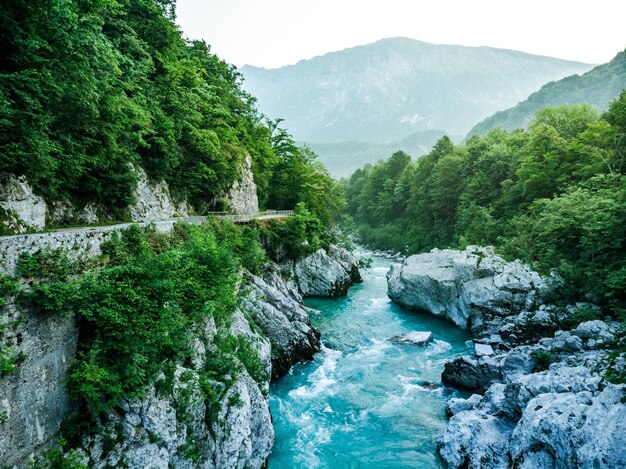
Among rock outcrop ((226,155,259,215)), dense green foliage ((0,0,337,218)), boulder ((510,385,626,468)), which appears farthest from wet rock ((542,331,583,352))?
rock outcrop ((226,155,259,215))

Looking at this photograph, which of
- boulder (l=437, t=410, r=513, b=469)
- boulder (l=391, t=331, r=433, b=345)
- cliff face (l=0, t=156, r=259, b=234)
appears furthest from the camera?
boulder (l=391, t=331, r=433, b=345)

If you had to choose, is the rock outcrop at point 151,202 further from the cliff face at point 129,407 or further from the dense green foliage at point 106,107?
the cliff face at point 129,407

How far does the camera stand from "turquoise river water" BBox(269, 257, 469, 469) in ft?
38.4

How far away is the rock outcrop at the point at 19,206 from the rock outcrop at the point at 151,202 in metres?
6.00

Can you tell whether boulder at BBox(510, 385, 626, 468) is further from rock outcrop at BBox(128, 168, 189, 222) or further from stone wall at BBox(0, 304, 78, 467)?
rock outcrop at BBox(128, 168, 189, 222)

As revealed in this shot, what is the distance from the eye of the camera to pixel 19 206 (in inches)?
382

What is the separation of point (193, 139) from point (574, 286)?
25.9m

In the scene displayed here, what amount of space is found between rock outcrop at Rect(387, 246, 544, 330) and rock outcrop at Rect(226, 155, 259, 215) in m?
15.5

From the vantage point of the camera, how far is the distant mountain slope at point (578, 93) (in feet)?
298

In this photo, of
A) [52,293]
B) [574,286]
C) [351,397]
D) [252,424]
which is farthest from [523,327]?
[52,293]

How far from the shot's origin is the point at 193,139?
70.4 feet

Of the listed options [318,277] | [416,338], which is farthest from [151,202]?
[416,338]

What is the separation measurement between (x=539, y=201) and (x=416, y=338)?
1713cm

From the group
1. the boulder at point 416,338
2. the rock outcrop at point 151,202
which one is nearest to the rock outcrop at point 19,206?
Result: the rock outcrop at point 151,202
